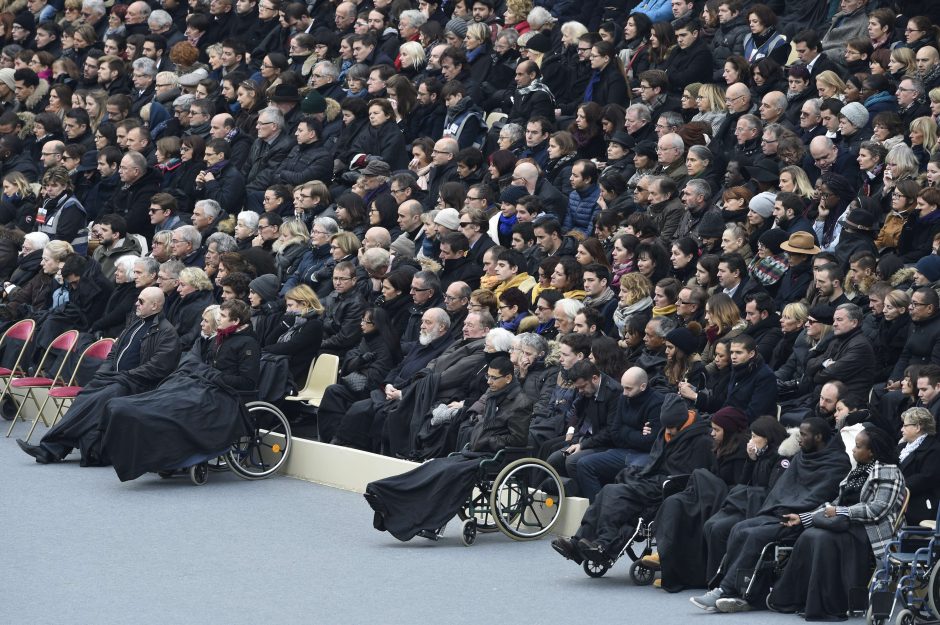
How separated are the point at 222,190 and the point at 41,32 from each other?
5.99m

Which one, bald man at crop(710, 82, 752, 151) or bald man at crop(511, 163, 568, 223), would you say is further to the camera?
bald man at crop(511, 163, 568, 223)

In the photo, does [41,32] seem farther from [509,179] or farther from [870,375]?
[870,375]

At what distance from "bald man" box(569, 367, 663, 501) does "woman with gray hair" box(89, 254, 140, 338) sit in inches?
201

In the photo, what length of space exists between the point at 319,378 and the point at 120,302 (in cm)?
230

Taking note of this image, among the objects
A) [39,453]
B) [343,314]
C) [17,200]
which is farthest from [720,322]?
[17,200]

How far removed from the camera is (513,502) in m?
10.4

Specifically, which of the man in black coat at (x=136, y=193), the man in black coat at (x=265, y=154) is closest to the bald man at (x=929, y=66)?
the man in black coat at (x=265, y=154)

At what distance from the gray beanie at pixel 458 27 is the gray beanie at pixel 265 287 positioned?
4.20 meters

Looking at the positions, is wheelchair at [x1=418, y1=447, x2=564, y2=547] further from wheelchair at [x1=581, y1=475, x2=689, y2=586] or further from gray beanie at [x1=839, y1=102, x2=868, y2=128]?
gray beanie at [x1=839, y1=102, x2=868, y2=128]

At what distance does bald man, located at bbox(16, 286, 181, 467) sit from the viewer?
40.2ft

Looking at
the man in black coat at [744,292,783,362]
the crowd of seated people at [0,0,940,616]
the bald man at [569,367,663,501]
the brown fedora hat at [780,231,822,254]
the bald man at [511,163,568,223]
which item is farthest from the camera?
the bald man at [511,163,568,223]

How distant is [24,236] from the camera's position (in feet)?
51.6

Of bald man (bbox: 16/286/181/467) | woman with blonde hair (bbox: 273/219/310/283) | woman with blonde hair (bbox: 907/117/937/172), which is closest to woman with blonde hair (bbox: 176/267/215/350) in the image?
bald man (bbox: 16/286/181/467)

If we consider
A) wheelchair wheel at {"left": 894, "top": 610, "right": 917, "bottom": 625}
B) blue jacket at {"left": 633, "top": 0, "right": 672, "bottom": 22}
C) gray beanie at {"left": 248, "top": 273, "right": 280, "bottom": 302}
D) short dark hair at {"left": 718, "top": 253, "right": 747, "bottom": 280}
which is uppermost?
blue jacket at {"left": 633, "top": 0, "right": 672, "bottom": 22}
